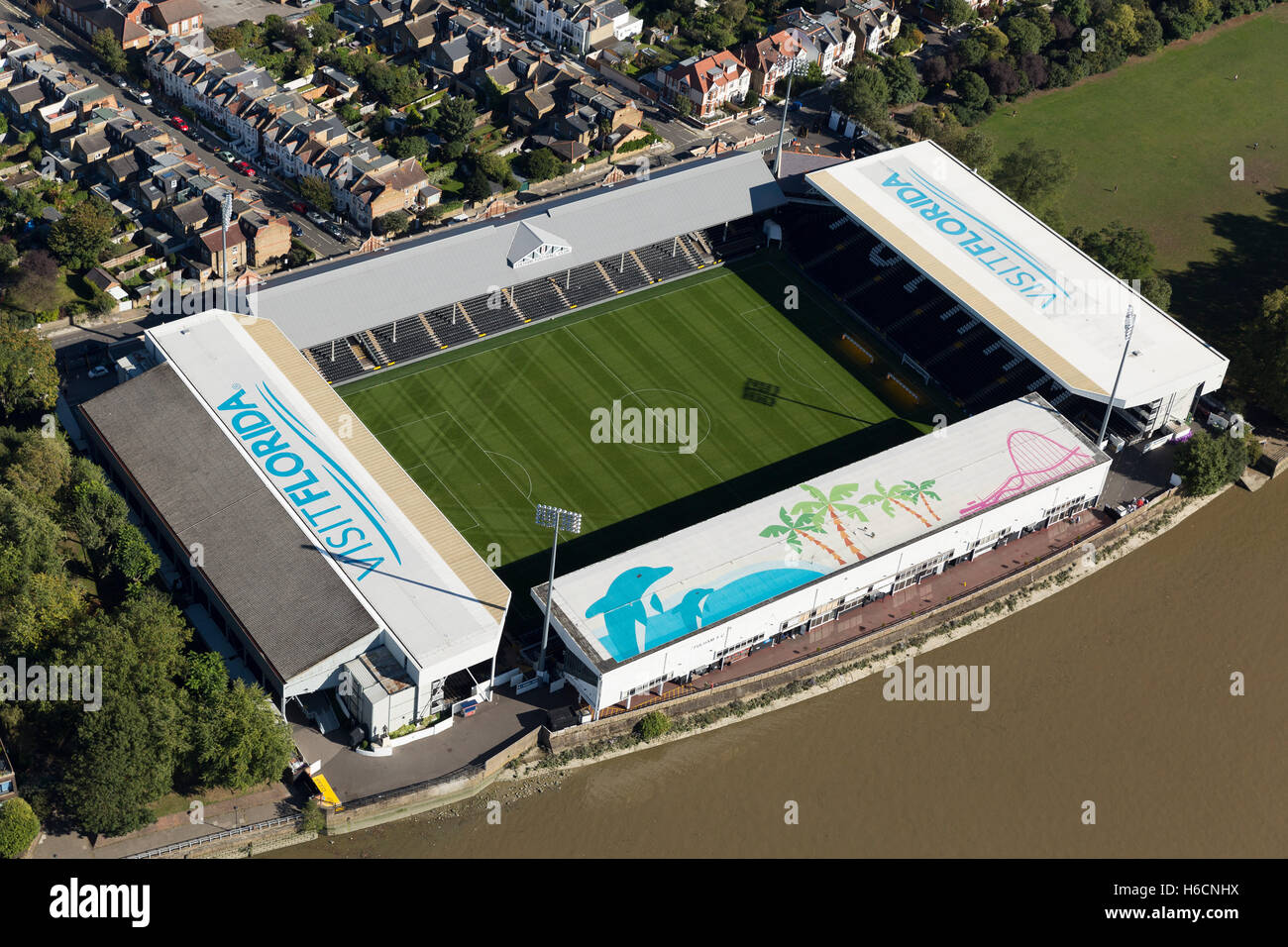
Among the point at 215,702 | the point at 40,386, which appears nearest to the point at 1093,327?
the point at 215,702

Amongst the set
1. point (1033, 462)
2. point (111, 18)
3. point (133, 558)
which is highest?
point (111, 18)

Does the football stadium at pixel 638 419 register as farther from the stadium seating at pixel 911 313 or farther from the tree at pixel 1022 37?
the tree at pixel 1022 37

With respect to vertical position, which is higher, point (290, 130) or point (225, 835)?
point (290, 130)

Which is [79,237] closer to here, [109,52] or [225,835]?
[109,52]

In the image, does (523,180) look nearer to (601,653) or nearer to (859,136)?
(859,136)

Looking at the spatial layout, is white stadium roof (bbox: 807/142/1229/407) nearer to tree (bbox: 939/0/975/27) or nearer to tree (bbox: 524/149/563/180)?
tree (bbox: 524/149/563/180)

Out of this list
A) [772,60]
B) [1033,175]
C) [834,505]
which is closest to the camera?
[834,505]

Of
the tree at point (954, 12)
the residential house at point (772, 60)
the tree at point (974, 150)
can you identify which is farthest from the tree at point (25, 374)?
the tree at point (954, 12)

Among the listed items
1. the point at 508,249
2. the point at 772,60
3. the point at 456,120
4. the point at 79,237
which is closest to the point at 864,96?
the point at 772,60

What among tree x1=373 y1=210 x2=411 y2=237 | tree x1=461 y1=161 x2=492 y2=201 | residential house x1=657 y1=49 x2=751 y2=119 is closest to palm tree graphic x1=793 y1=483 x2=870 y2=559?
tree x1=373 y1=210 x2=411 y2=237
